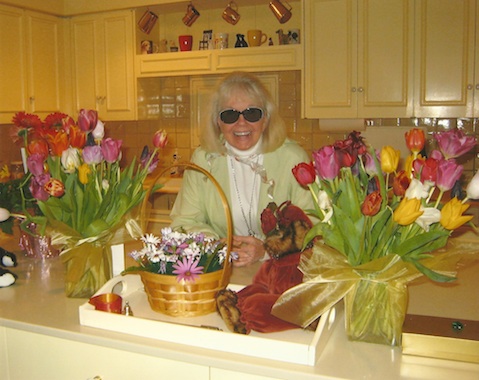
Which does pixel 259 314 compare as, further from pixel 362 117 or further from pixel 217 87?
pixel 362 117

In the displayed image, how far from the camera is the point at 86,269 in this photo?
4.21 ft

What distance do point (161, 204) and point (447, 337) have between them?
2729 mm

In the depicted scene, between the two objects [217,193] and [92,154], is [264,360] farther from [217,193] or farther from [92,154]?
[217,193]

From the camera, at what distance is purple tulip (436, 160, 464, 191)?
862mm

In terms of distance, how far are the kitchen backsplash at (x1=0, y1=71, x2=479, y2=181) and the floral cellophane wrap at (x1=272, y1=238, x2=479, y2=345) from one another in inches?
93.1

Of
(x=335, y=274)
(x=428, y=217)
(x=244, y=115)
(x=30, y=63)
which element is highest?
(x=30, y=63)

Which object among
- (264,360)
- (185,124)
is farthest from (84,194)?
(185,124)

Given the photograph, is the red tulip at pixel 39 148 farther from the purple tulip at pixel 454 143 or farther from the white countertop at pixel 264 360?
the purple tulip at pixel 454 143

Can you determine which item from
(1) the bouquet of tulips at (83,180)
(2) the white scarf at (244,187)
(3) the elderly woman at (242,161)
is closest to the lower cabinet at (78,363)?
(1) the bouquet of tulips at (83,180)

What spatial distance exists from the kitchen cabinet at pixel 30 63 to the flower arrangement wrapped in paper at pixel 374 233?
2991 millimetres

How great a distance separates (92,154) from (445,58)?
236cm

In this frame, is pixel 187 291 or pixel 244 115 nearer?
pixel 187 291

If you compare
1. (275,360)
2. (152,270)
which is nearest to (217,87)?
(152,270)

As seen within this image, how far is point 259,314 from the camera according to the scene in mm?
1025
